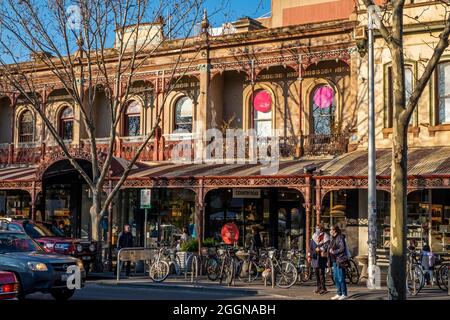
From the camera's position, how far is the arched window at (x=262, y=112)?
27350 millimetres

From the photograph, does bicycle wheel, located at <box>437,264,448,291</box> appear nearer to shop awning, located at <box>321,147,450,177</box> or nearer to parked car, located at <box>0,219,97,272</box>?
shop awning, located at <box>321,147,450,177</box>

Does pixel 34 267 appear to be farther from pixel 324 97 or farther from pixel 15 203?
pixel 15 203

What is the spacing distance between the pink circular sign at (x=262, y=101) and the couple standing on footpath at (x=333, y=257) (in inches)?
380

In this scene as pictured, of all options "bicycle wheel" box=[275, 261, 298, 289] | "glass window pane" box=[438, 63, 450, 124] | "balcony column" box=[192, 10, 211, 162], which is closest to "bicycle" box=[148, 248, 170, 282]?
"bicycle wheel" box=[275, 261, 298, 289]

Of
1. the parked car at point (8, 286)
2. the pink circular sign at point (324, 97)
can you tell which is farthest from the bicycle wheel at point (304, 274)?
the parked car at point (8, 286)

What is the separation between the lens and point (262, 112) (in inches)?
1086

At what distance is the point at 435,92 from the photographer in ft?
74.8

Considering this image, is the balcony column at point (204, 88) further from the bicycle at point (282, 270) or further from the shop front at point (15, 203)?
the shop front at point (15, 203)

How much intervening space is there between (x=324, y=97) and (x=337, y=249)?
10638 mm

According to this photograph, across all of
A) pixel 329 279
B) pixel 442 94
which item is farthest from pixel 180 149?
pixel 442 94

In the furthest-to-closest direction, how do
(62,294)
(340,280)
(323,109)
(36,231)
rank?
(323,109), (36,231), (340,280), (62,294)

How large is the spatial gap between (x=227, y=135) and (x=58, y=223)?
9653 mm

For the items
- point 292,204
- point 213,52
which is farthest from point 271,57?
point 292,204
